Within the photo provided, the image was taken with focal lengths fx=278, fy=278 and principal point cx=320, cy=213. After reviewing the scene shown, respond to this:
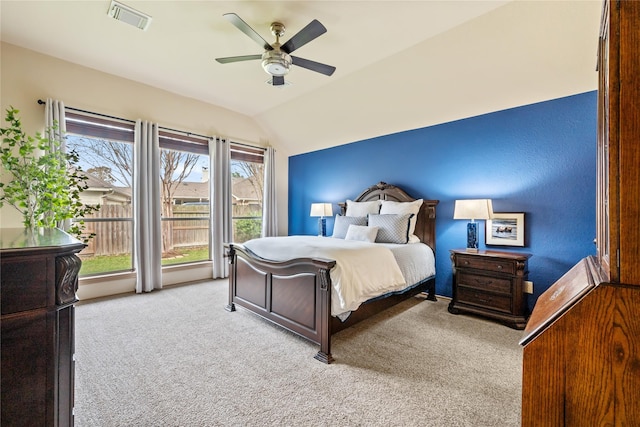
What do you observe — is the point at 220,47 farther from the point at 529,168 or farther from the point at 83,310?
the point at 529,168

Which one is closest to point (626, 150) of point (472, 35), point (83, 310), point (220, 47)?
point (472, 35)

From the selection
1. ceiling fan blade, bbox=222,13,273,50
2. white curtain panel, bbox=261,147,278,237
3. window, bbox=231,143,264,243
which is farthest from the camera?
white curtain panel, bbox=261,147,278,237

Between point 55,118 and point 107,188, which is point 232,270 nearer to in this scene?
point 107,188

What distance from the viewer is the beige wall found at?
3225mm

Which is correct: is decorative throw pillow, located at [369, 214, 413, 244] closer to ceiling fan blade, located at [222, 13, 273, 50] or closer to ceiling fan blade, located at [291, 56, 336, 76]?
ceiling fan blade, located at [291, 56, 336, 76]

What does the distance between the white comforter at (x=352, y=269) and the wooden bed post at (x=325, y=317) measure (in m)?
0.05

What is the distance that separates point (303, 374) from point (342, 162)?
3.88 m

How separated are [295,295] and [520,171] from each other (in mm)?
2958

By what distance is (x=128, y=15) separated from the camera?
104 inches

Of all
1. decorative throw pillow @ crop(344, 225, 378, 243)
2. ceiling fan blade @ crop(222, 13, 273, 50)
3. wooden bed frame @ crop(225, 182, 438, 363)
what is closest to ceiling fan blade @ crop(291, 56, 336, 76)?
ceiling fan blade @ crop(222, 13, 273, 50)

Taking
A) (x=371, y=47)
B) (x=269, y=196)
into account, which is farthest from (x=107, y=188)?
(x=371, y=47)

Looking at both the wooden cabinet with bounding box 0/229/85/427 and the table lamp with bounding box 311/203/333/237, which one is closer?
the wooden cabinet with bounding box 0/229/85/427

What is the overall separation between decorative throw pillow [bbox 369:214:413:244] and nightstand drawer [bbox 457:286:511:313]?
2.94 feet

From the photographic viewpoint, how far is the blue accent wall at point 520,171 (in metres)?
2.92
